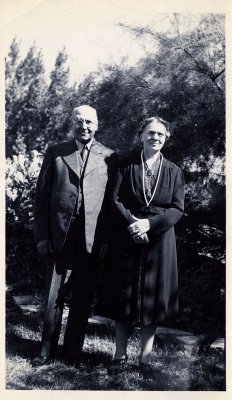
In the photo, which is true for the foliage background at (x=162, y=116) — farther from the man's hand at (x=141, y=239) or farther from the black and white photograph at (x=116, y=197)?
the man's hand at (x=141, y=239)

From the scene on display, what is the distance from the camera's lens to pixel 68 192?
4.07 metres

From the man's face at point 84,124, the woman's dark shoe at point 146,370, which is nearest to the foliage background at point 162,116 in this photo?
the man's face at point 84,124

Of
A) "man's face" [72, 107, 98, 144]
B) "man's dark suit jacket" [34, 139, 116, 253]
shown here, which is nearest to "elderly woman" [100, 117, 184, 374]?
"man's dark suit jacket" [34, 139, 116, 253]

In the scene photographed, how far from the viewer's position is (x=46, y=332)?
4137mm

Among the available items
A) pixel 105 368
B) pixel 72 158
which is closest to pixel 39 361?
pixel 105 368

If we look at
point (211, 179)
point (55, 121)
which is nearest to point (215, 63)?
point (211, 179)

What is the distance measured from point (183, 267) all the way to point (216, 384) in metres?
0.96

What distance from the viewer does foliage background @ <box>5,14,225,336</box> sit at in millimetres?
4348

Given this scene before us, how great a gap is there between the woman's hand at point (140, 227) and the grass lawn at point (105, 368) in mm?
947

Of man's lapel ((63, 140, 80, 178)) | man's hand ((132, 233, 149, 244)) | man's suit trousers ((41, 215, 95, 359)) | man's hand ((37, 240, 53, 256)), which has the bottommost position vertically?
man's suit trousers ((41, 215, 95, 359))

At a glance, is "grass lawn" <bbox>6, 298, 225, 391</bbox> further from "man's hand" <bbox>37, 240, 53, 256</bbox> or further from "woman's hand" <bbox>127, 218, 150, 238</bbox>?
"woman's hand" <bbox>127, 218, 150, 238</bbox>

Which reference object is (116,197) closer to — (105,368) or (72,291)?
(72,291)

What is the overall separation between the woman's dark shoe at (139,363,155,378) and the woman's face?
1702mm

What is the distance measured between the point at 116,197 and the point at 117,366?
1327 mm
